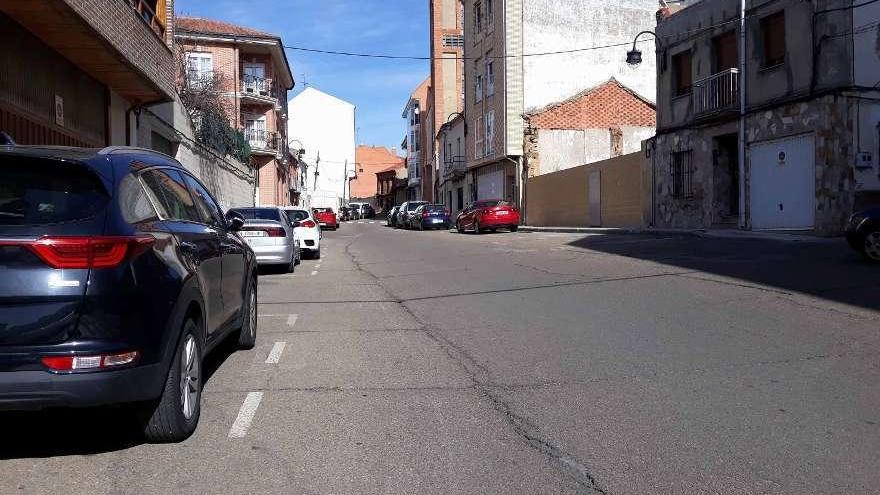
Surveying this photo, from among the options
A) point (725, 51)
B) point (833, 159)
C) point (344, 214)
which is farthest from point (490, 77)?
point (344, 214)

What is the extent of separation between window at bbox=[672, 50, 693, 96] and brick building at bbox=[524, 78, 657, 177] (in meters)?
13.3

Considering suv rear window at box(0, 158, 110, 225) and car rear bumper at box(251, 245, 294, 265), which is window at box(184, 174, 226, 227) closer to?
suv rear window at box(0, 158, 110, 225)

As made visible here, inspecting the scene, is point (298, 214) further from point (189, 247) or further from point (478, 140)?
point (478, 140)

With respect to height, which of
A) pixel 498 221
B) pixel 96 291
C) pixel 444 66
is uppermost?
pixel 444 66

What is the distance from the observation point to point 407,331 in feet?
27.2

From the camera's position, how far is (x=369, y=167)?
11862 centimetres

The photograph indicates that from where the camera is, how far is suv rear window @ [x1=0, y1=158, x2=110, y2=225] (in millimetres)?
3887

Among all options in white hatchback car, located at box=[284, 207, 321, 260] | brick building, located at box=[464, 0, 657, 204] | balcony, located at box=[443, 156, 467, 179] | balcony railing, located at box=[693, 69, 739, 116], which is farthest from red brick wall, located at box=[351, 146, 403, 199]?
white hatchback car, located at box=[284, 207, 321, 260]

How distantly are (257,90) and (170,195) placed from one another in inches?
1648

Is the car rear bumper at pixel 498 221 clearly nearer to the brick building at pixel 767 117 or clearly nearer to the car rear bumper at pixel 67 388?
the brick building at pixel 767 117

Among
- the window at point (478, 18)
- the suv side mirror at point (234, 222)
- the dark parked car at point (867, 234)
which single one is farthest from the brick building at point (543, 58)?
the suv side mirror at point (234, 222)

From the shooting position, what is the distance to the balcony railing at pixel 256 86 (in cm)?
4459

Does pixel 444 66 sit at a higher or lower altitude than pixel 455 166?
higher

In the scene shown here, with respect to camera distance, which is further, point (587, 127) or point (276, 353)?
point (587, 127)
